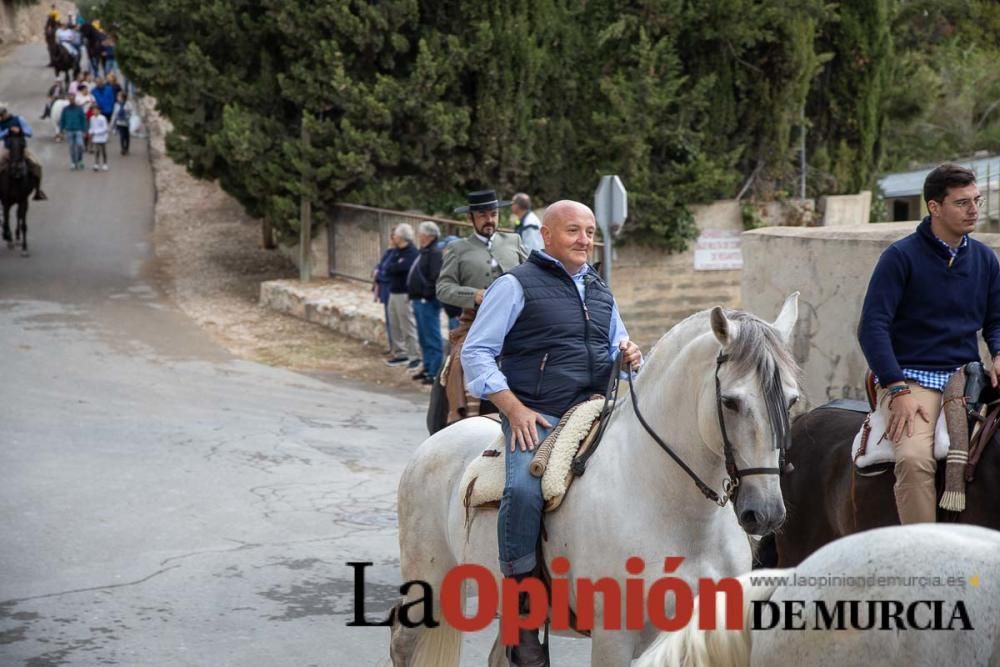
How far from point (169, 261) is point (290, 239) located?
415cm

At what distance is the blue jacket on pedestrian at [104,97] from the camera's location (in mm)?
35750

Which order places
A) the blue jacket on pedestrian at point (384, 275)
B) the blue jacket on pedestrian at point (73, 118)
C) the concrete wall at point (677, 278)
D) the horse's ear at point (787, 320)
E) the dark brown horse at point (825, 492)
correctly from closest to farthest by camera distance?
the horse's ear at point (787, 320) → the dark brown horse at point (825, 492) → the blue jacket on pedestrian at point (384, 275) → the concrete wall at point (677, 278) → the blue jacket on pedestrian at point (73, 118)

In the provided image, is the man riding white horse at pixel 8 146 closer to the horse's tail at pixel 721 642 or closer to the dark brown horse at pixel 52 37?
the dark brown horse at pixel 52 37

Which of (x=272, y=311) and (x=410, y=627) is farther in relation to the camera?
(x=272, y=311)

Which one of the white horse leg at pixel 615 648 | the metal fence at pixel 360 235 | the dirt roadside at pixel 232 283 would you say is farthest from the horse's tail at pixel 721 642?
the metal fence at pixel 360 235

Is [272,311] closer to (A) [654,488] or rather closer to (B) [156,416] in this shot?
(B) [156,416]

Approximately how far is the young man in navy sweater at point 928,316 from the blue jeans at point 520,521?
1.66 metres

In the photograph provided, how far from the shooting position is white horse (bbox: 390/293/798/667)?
470 centimetres

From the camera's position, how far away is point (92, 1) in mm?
24344

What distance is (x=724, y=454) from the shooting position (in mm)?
4832

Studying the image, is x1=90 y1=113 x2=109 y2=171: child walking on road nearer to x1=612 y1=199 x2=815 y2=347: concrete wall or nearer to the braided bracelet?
x1=612 y1=199 x2=815 y2=347: concrete wall

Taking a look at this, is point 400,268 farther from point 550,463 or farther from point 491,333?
point 550,463

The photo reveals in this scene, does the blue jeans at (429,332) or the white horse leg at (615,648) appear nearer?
the white horse leg at (615,648)

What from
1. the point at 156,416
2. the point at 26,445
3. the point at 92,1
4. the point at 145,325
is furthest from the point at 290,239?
the point at 26,445
